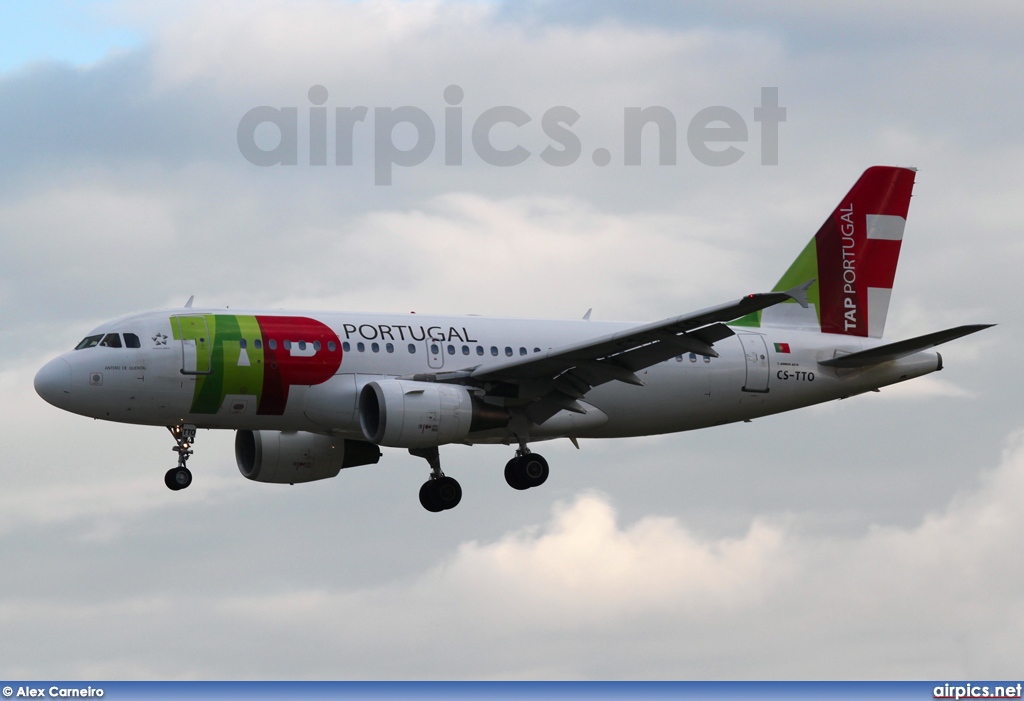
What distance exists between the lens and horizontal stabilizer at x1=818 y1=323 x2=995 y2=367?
4053 centimetres

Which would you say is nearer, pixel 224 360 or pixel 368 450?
pixel 224 360

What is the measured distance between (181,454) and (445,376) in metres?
6.61

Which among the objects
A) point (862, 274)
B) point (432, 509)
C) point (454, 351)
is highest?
point (862, 274)

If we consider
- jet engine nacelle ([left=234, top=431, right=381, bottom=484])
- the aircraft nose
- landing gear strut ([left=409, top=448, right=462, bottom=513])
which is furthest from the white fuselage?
jet engine nacelle ([left=234, top=431, right=381, bottom=484])

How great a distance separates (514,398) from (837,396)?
10208 mm

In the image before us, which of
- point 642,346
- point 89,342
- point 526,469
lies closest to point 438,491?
point 526,469

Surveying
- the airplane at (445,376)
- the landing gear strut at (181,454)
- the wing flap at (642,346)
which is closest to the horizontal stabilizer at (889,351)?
the airplane at (445,376)

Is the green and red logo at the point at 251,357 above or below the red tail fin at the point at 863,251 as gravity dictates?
below

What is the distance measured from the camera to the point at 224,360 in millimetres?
38531

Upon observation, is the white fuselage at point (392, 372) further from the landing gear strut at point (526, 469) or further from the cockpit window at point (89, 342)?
the landing gear strut at point (526, 469)

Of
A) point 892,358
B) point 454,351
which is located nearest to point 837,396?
point 892,358

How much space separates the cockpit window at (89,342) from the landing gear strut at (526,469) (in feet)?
34.3

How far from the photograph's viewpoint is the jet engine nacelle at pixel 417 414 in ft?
126

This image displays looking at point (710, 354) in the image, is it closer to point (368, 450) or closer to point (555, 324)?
point (555, 324)
